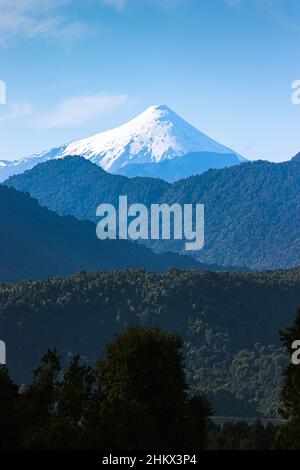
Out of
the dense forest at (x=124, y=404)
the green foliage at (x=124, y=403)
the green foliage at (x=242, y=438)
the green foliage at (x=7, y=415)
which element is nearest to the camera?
the green foliage at (x=7, y=415)

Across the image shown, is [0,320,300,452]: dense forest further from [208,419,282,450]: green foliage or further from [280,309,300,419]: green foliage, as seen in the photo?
[208,419,282,450]: green foliage

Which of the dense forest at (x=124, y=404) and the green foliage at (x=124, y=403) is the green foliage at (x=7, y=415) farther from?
the green foliage at (x=124, y=403)

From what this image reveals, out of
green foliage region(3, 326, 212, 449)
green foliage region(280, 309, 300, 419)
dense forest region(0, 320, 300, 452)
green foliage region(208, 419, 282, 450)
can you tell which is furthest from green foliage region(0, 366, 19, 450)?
green foliage region(208, 419, 282, 450)

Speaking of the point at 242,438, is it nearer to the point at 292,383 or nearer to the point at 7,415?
the point at 292,383

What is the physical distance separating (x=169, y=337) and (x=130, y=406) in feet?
36.3

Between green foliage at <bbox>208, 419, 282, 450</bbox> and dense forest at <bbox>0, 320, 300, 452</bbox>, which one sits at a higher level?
dense forest at <bbox>0, 320, 300, 452</bbox>

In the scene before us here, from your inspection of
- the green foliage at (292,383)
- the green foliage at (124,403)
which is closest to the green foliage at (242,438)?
the green foliage at (292,383)

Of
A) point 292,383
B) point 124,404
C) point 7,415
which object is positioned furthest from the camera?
point 292,383

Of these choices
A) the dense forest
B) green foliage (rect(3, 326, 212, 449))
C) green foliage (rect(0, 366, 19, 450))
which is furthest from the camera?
green foliage (rect(3, 326, 212, 449))

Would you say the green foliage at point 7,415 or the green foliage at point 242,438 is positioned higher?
the green foliage at point 7,415

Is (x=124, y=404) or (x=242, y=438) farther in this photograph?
(x=242, y=438)

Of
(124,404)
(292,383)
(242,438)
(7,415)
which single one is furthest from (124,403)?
(242,438)
